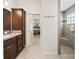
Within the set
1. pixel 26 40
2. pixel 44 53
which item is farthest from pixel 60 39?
pixel 26 40

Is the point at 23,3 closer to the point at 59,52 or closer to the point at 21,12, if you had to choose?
the point at 21,12

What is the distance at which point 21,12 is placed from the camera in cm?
714

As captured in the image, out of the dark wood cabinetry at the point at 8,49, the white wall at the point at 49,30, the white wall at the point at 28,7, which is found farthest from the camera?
the white wall at the point at 28,7

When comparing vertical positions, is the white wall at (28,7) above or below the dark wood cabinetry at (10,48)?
above

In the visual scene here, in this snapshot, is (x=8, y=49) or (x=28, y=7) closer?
(x=8, y=49)

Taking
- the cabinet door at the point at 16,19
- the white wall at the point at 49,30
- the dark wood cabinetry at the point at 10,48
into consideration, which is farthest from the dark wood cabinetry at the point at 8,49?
the cabinet door at the point at 16,19

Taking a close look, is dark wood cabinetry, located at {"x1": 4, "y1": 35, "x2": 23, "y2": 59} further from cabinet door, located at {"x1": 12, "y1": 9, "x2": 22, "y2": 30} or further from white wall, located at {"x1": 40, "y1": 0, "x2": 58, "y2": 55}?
cabinet door, located at {"x1": 12, "y1": 9, "x2": 22, "y2": 30}

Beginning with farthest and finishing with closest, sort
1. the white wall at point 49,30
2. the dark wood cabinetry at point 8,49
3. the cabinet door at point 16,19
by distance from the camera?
the cabinet door at point 16,19 < the white wall at point 49,30 < the dark wood cabinetry at point 8,49

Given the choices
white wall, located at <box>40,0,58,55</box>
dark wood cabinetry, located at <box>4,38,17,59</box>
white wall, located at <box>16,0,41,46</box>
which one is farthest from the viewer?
white wall, located at <box>16,0,41,46</box>

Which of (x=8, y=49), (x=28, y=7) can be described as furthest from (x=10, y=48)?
(x=28, y=7)

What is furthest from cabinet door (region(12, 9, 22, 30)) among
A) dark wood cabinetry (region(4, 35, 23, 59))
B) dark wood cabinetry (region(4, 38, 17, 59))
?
dark wood cabinetry (region(4, 38, 17, 59))

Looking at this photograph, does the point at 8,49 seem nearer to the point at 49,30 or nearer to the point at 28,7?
the point at 49,30

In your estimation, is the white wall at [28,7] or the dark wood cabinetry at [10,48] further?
the white wall at [28,7]

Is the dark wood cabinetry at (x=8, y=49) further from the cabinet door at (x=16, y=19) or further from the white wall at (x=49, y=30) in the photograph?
the cabinet door at (x=16, y=19)
